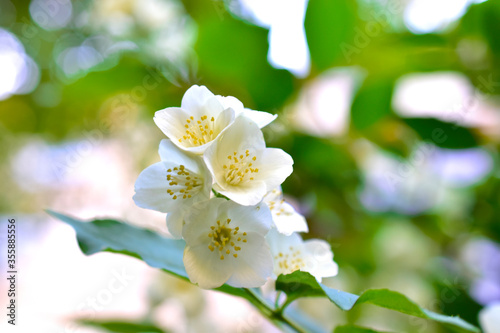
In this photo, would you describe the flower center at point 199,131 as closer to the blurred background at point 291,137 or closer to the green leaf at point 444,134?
the blurred background at point 291,137

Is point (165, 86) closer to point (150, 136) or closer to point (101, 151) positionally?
point (150, 136)

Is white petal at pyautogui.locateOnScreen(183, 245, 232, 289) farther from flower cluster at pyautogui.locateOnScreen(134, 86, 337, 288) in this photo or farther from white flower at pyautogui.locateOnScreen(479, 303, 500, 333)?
white flower at pyautogui.locateOnScreen(479, 303, 500, 333)

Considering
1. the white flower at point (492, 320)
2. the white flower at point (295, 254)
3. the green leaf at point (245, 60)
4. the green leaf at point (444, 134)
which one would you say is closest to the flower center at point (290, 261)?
the white flower at point (295, 254)

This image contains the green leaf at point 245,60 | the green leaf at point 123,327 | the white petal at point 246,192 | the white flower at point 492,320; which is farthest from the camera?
the green leaf at point 245,60

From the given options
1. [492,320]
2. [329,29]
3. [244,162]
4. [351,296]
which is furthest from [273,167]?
[329,29]

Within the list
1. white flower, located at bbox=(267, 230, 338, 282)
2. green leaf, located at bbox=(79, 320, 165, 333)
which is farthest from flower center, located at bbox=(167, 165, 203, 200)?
green leaf, located at bbox=(79, 320, 165, 333)

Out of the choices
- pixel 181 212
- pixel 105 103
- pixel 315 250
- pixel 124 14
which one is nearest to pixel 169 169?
pixel 181 212
